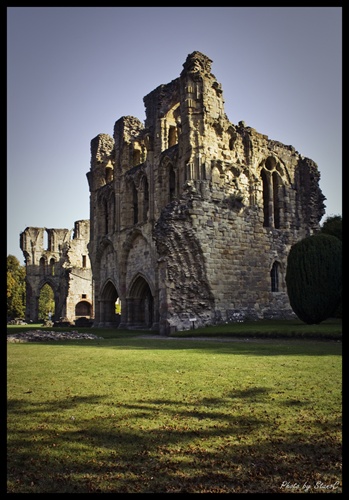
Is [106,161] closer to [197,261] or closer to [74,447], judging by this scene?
[197,261]

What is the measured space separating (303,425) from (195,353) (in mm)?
5663

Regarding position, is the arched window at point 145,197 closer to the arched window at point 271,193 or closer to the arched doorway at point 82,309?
the arched window at point 271,193

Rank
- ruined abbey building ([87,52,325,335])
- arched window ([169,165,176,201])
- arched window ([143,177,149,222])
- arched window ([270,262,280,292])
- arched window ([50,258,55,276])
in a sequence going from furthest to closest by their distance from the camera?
arched window ([50,258,55,276]) < arched window ([143,177,149,222]) < arched window ([169,165,176,201]) < arched window ([270,262,280,292]) < ruined abbey building ([87,52,325,335])

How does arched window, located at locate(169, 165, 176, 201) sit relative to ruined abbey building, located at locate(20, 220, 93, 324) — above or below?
above

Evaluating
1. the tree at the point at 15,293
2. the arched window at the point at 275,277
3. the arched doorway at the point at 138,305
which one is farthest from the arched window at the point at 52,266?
the arched window at the point at 275,277

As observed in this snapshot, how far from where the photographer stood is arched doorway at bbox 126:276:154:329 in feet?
92.0

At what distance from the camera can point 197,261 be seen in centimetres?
1977

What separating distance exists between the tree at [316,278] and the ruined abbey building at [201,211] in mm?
3400

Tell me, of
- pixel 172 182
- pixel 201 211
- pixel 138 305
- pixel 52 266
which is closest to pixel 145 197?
pixel 172 182

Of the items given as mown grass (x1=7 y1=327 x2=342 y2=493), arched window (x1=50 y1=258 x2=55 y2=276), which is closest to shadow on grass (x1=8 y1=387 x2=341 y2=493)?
mown grass (x1=7 y1=327 x2=342 y2=493)

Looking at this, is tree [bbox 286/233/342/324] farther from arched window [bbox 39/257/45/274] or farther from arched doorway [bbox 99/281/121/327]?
arched window [bbox 39/257/45/274]

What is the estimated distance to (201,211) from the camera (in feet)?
65.4

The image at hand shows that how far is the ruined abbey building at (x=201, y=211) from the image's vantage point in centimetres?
1956

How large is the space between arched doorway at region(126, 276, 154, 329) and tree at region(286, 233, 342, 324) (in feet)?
38.2
